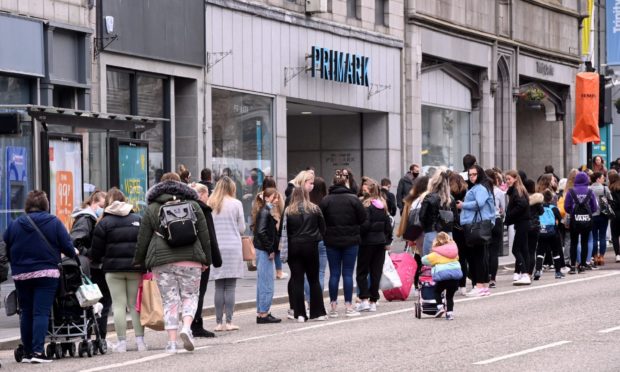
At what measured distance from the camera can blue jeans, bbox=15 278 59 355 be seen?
1426 cm

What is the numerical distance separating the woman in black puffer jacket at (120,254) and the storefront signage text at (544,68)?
3178cm

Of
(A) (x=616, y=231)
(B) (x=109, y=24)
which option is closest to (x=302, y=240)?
(B) (x=109, y=24)

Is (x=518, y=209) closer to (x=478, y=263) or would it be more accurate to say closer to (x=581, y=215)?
(x=478, y=263)

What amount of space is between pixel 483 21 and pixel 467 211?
70.2 feet

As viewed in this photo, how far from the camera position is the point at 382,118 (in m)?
36.8

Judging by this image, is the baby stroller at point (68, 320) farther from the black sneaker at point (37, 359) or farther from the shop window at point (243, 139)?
the shop window at point (243, 139)

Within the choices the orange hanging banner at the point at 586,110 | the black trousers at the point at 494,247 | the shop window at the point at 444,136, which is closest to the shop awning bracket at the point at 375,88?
the shop window at the point at 444,136

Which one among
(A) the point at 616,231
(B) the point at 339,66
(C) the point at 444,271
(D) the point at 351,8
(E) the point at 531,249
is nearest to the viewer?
(C) the point at 444,271

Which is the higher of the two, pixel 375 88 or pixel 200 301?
pixel 375 88

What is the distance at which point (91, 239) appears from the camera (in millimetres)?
16234

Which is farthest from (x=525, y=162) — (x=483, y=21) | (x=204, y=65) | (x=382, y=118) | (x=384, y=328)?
(x=384, y=328)

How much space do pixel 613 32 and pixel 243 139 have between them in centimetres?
2140

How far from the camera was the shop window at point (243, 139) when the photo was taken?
29.5 meters

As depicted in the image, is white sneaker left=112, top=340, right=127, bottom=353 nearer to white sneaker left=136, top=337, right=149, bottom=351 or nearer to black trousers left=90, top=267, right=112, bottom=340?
white sneaker left=136, top=337, right=149, bottom=351
